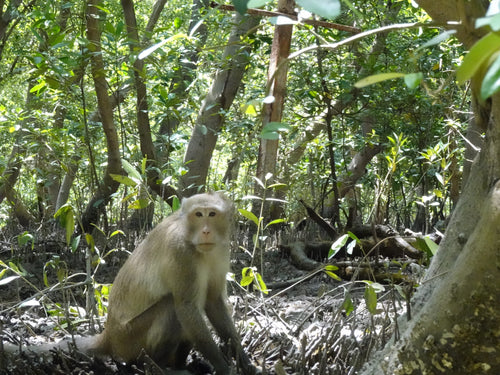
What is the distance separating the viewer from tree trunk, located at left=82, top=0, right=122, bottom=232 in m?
6.35

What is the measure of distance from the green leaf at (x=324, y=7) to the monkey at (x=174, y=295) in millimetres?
2769

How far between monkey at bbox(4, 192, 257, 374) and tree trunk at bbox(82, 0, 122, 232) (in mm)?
2120

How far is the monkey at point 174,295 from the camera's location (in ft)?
12.2

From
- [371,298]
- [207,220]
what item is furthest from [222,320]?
[371,298]

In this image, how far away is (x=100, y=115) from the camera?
723 centimetres

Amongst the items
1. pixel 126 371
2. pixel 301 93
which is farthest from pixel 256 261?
pixel 126 371

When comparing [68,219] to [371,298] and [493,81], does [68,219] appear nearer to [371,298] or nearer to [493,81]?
[371,298]

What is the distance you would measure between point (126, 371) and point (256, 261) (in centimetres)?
329

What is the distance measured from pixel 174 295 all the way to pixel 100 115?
3938mm

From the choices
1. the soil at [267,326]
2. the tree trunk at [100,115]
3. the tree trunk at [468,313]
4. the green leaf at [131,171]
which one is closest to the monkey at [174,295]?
the soil at [267,326]

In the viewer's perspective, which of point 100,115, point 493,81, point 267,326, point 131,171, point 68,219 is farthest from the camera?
point 100,115

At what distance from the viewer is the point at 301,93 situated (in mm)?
7609

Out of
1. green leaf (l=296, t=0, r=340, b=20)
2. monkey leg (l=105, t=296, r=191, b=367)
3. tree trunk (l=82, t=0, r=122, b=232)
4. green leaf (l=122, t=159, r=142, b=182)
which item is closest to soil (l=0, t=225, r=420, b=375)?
monkey leg (l=105, t=296, r=191, b=367)

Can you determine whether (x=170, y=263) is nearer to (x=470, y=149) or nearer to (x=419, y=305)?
(x=419, y=305)
